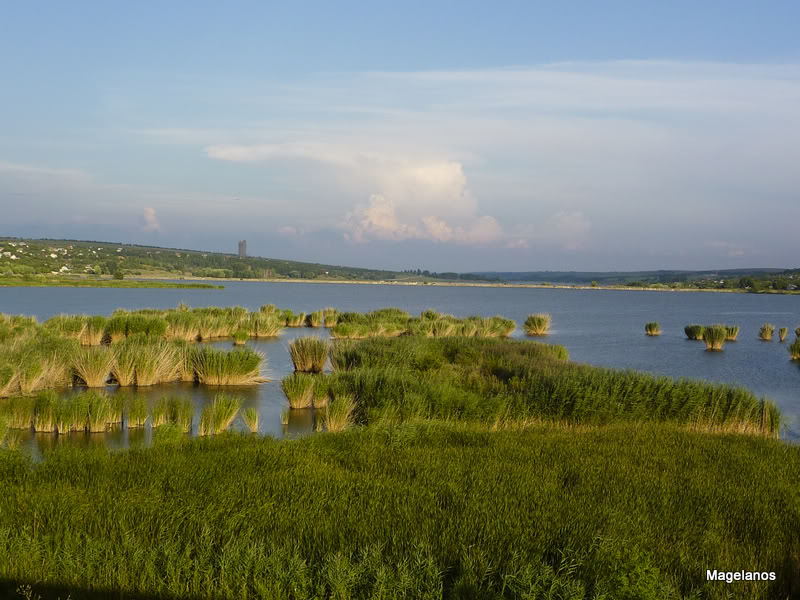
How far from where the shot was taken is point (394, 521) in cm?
663

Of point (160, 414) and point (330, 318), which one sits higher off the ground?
point (160, 414)

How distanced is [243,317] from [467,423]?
84.5 ft

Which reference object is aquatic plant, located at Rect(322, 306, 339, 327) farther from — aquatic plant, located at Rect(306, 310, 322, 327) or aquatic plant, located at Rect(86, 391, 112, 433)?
aquatic plant, located at Rect(86, 391, 112, 433)

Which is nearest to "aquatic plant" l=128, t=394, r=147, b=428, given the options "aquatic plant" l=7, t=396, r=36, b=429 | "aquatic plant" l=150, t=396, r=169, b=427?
"aquatic plant" l=150, t=396, r=169, b=427

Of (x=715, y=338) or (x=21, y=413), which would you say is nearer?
(x=21, y=413)

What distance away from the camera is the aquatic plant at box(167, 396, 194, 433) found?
43.7 feet

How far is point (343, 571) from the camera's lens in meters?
5.22

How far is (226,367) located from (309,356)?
4.20 m

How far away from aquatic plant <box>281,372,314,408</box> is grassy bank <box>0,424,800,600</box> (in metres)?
6.21

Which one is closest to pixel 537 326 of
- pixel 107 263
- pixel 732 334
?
pixel 732 334

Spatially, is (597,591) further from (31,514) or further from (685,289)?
(685,289)

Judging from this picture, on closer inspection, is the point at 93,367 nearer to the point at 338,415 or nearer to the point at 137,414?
the point at 137,414

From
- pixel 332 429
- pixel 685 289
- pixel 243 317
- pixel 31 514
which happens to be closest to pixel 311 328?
pixel 243 317

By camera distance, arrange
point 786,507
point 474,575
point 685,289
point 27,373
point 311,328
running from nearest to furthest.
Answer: point 474,575 < point 786,507 < point 27,373 < point 311,328 < point 685,289
